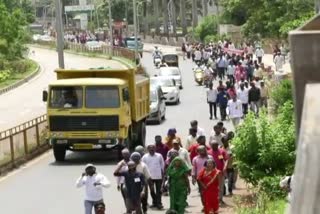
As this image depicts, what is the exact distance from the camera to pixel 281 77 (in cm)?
3206

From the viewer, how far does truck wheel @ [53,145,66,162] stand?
23.6 meters

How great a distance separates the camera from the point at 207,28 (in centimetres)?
8988

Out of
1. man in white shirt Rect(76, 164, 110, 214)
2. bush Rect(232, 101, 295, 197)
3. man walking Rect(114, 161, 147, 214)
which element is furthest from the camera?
bush Rect(232, 101, 295, 197)

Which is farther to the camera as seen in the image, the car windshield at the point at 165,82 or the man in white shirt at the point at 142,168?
the car windshield at the point at 165,82

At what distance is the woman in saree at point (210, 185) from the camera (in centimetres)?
1397

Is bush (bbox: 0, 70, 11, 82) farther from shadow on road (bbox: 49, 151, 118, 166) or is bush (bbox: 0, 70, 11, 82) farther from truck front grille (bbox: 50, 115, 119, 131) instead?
truck front grille (bbox: 50, 115, 119, 131)

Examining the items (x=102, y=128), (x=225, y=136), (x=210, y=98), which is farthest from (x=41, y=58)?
(x=225, y=136)

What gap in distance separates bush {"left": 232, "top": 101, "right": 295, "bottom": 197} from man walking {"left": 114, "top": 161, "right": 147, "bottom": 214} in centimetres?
201

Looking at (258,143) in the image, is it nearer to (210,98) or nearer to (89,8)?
(210,98)

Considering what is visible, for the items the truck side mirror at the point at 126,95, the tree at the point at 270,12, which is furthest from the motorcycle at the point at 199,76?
the truck side mirror at the point at 126,95

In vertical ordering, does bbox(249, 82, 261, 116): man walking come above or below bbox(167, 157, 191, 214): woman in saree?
below

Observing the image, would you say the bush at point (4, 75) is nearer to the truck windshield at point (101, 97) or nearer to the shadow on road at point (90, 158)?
the shadow on road at point (90, 158)

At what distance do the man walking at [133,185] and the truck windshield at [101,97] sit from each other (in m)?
8.91

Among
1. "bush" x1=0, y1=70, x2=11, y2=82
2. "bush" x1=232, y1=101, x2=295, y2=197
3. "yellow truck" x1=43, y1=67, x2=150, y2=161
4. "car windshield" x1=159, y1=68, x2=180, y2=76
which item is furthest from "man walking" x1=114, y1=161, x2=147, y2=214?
"bush" x1=0, y1=70, x2=11, y2=82
